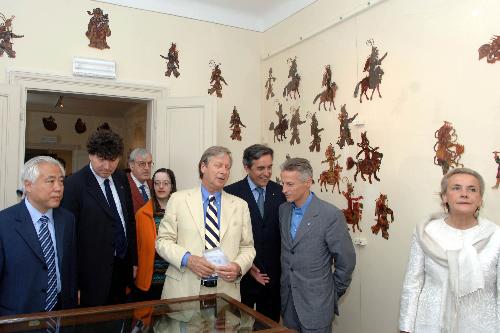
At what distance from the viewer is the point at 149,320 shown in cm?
170

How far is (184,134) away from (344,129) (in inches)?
69.3

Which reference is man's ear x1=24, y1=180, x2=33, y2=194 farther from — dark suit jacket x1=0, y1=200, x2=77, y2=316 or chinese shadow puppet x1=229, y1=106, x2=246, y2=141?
chinese shadow puppet x1=229, y1=106, x2=246, y2=141

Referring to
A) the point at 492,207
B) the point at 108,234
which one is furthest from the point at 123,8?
the point at 492,207

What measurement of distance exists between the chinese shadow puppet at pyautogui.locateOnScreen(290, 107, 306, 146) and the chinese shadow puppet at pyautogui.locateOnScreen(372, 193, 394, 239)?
1357mm

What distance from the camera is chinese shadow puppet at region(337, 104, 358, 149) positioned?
12.1 feet

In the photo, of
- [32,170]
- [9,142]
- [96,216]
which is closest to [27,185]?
[32,170]

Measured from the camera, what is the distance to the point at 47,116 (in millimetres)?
8703

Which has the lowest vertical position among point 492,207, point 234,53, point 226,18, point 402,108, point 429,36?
point 492,207

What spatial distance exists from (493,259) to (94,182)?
7.77 feet

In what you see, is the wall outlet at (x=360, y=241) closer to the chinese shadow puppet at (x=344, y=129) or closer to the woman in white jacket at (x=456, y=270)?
the chinese shadow puppet at (x=344, y=129)

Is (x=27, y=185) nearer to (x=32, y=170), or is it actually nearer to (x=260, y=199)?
(x=32, y=170)

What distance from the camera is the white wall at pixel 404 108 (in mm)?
2633

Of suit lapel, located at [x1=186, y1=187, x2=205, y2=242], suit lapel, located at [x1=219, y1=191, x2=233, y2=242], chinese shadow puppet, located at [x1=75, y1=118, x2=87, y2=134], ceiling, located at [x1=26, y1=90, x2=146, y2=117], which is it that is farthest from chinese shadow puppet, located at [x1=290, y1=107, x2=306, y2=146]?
chinese shadow puppet, located at [x1=75, y1=118, x2=87, y2=134]

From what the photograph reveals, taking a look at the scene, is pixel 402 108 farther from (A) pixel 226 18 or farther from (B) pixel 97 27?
(B) pixel 97 27
